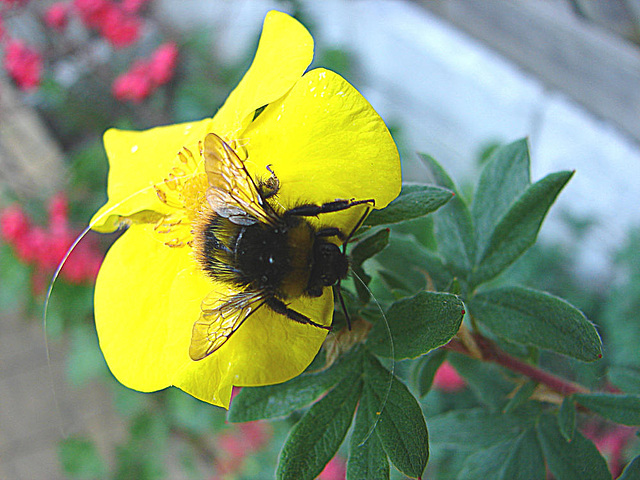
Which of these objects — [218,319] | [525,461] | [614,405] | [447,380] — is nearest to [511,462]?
[525,461]

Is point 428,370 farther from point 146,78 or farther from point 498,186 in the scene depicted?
point 146,78

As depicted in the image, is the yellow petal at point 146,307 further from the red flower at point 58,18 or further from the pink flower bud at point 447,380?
the red flower at point 58,18

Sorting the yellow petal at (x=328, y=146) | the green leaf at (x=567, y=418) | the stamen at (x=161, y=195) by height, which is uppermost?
the yellow petal at (x=328, y=146)

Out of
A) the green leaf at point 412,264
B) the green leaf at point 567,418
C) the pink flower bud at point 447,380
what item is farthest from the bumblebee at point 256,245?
the pink flower bud at point 447,380

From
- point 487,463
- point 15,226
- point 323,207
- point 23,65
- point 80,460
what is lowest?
point 80,460

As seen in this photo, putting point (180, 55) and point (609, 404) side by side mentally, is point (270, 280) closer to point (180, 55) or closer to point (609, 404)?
point (609, 404)

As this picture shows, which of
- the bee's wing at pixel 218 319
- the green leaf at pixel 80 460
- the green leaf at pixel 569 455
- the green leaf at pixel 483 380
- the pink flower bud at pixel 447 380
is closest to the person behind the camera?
the bee's wing at pixel 218 319

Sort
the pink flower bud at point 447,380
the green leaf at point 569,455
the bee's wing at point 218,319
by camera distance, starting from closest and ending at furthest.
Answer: the bee's wing at point 218,319
the green leaf at point 569,455
the pink flower bud at point 447,380

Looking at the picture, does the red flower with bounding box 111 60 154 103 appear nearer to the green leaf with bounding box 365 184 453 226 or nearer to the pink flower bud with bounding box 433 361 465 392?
the pink flower bud with bounding box 433 361 465 392
